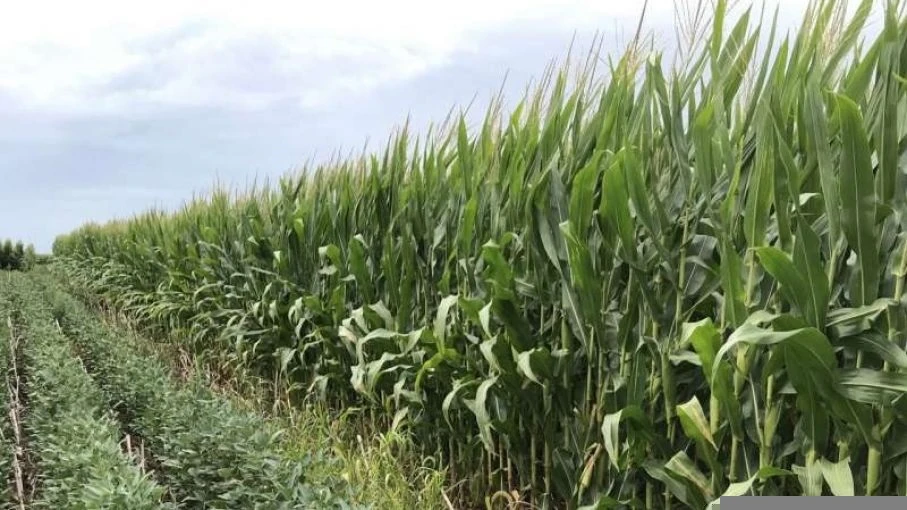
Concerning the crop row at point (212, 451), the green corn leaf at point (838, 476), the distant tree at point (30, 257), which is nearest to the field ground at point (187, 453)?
the crop row at point (212, 451)

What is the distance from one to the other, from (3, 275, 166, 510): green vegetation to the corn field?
4.16ft

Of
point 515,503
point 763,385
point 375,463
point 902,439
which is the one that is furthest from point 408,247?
point 902,439

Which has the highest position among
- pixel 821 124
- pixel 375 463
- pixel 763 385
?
pixel 821 124

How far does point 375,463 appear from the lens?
408cm

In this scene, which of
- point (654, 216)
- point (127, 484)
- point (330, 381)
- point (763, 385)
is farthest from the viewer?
point (330, 381)

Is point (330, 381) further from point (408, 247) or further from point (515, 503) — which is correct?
point (515, 503)

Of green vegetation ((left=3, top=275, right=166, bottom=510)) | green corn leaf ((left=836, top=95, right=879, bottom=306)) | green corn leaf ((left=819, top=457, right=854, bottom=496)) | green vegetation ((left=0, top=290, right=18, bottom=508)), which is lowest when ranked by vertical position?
green vegetation ((left=0, top=290, right=18, bottom=508))

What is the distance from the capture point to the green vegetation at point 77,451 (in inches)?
120

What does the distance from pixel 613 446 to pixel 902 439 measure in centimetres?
81

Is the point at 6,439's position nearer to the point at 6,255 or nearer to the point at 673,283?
the point at 673,283
